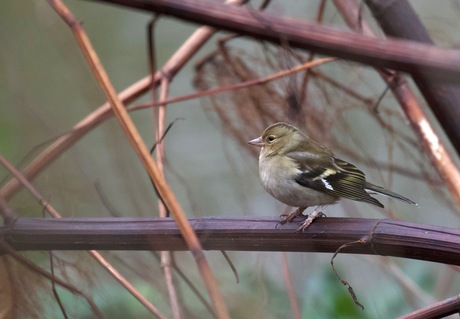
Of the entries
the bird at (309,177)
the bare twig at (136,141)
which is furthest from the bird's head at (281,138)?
the bare twig at (136,141)

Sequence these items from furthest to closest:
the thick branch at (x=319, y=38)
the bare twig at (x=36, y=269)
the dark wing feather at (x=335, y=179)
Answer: the dark wing feather at (x=335, y=179) < the bare twig at (x=36, y=269) < the thick branch at (x=319, y=38)

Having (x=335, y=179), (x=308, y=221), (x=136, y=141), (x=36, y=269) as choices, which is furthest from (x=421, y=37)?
(x=36, y=269)

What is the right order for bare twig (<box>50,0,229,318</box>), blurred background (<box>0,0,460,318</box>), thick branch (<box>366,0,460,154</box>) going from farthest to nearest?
blurred background (<box>0,0,460,318</box>) → thick branch (<box>366,0,460,154</box>) → bare twig (<box>50,0,229,318</box>)

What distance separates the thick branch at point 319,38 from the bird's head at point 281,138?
4.65ft

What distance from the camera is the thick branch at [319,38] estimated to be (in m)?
0.73

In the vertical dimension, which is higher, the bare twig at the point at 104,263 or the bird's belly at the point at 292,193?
the bird's belly at the point at 292,193

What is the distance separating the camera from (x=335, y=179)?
2.09 metres

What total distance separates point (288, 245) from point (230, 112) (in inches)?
56.7

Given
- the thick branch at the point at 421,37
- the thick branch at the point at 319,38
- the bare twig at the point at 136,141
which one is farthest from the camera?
the thick branch at the point at 421,37

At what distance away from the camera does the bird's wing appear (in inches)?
79.6

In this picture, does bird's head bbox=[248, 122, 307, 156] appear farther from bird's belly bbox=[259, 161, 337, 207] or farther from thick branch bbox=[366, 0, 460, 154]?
thick branch bbox=[366, 0, 460, 154]

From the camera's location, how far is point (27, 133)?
2.28m

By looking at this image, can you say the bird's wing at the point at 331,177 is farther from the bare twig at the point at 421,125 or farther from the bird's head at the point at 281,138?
the bare twig at the point at 421,125

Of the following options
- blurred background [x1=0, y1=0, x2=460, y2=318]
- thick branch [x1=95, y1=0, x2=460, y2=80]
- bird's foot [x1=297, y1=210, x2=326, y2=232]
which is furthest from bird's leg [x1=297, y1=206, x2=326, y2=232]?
thick branch [x1=95, y1=0, x2=460, y2=80]
